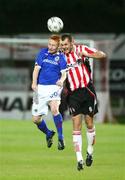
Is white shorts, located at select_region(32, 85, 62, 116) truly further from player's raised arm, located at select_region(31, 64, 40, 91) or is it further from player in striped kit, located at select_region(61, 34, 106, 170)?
player in striped kit, located at select_region(61, 34, 106, 170)

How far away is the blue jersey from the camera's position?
17406mm

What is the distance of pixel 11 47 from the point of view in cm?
3347

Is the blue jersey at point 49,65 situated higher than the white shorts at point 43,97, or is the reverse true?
the blue jersey at point 49,65

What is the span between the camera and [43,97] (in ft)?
58.9

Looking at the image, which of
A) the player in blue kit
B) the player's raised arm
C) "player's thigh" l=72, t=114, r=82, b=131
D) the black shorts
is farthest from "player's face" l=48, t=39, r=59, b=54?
"player's thigh" l=72, t=114, r=82, b=131

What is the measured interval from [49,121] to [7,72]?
443cm

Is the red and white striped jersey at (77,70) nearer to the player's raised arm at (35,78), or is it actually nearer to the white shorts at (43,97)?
the player's raised arm at (35,78)

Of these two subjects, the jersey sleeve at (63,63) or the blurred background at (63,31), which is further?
the blurred background at (63,31)

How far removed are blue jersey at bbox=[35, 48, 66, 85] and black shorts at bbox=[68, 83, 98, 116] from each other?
1000 millimetres

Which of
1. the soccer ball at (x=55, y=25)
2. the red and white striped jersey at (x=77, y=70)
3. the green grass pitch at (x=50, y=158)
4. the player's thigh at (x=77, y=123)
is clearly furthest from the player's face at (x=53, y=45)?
the green grass pitch at (x=50, y=158)

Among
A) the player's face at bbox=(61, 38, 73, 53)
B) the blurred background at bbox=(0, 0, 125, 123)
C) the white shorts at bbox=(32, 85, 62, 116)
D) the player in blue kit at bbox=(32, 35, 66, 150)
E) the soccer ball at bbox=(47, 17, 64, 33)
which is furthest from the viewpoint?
the blurred background at bbox=(0, 0, 125, 123)

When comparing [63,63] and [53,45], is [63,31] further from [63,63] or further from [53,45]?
[53,45]

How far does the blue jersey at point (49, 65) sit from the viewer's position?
57.1 ft

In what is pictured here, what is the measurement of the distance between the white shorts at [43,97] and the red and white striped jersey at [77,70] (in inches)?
51.4
